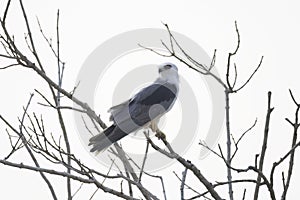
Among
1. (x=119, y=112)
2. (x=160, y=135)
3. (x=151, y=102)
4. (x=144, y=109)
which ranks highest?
(x=151, y=102)

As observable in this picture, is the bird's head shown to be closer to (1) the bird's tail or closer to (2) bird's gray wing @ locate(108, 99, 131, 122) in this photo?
(2) bird's gray wing @ locate(108, 99, 131, 122)

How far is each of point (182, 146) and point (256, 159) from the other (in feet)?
8.40

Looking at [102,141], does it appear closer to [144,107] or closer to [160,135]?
[160,135]

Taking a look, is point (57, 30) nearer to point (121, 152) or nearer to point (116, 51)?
point (121, 152)

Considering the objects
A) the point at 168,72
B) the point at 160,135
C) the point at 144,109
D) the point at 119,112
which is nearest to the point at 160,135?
the point at 160,135

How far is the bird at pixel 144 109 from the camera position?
4.63 m

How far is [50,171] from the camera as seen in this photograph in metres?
2.62

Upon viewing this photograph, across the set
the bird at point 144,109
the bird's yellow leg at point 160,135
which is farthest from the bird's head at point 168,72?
the bird's yellow leg at point 160,135

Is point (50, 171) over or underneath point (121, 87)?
underneath

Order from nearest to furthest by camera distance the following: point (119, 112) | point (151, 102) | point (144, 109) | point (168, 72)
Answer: point (119, 112) < point (144, 109) < point (151, 102) < point (168, 72)

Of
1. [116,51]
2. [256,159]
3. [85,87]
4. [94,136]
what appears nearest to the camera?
[256,159]

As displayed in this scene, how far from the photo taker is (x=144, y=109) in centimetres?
561

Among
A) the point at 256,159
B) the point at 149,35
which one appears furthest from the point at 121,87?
the point at 256,159

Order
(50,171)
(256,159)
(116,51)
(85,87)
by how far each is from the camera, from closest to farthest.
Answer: (256,159) → (50,171) → (85,87) → (116,51)
